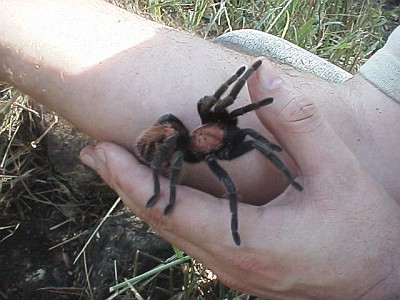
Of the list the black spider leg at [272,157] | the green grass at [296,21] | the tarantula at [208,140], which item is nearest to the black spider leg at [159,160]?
the tarantula at [208,140]

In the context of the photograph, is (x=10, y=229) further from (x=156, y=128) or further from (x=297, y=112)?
(x=297, y=112)

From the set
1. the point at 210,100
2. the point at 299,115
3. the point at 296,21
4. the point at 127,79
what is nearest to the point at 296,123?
the point at 299,115

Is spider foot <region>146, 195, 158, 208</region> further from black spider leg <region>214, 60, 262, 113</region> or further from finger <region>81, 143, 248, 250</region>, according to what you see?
black spider leg <region>214, 60, 262, 113</region>

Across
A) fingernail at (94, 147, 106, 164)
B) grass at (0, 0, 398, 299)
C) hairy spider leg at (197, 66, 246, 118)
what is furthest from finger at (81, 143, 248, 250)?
grass at (0, 0, 398, 299)

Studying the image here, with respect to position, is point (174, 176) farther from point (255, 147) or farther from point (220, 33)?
point (220, 33)

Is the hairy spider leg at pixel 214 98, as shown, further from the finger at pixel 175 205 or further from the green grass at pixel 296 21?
the green grass at pixel 296 21

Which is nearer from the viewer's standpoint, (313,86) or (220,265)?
(220,265)

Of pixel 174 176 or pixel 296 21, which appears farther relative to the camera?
pixel 296 21

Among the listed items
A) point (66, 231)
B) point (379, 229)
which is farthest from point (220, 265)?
point (66, 231)
